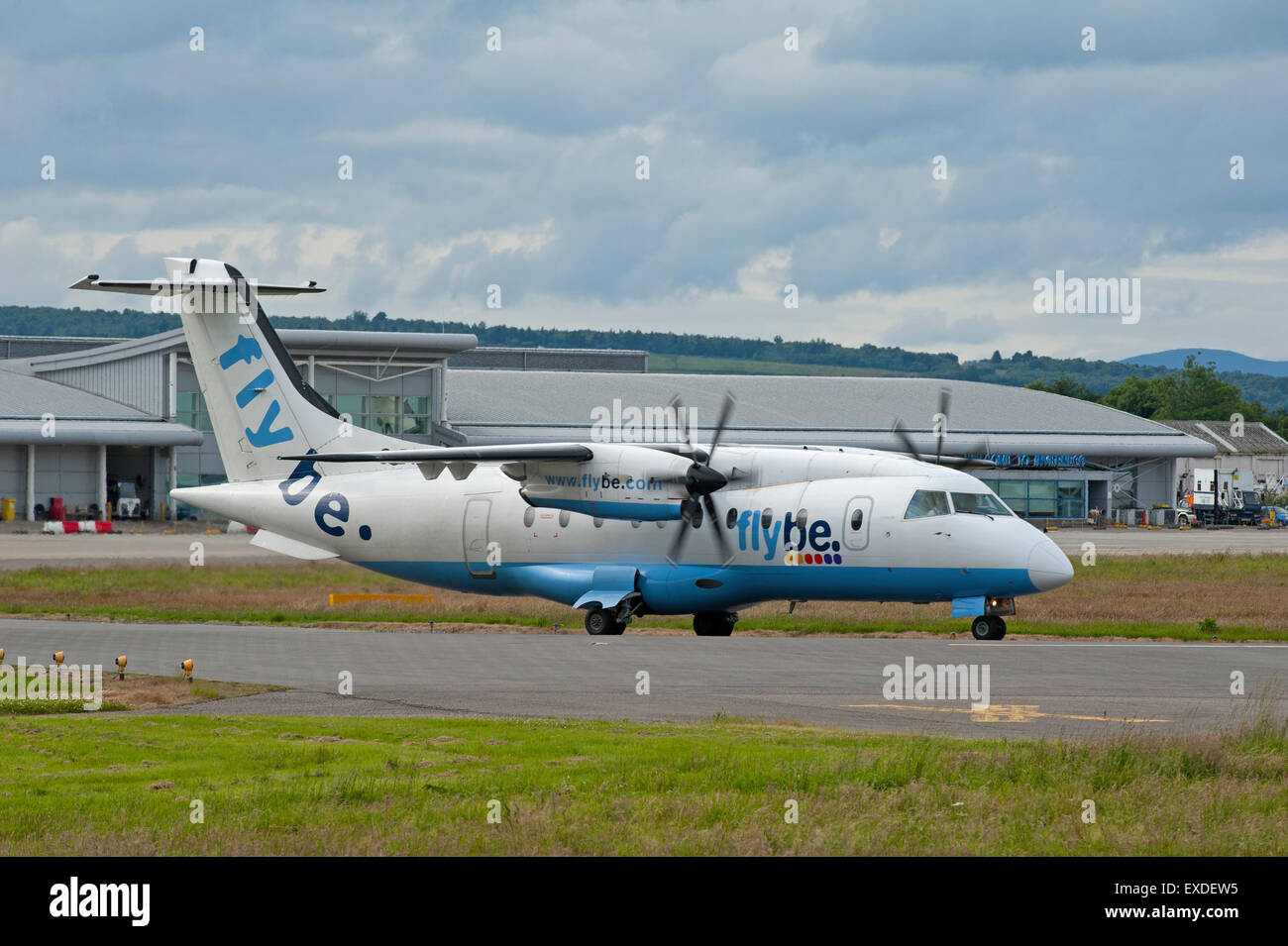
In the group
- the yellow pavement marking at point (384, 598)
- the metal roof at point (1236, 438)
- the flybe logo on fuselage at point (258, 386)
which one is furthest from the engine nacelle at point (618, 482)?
the metal roof at point (1236, 438)

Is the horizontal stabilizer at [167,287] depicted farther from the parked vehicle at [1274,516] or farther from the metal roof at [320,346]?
the parked vehicle at [1274,516]

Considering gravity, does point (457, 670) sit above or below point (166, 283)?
below

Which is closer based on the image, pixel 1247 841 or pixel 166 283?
pixel 1247 841

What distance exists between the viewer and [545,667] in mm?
23906

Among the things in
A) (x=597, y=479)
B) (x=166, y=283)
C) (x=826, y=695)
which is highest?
(x=166, y=283)

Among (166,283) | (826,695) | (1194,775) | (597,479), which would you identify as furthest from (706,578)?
(1194,775)

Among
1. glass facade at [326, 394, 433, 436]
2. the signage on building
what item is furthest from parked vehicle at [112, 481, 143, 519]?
the signage on building

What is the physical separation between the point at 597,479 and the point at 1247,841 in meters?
20.9

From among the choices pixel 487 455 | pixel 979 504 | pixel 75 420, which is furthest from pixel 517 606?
pixel 75 420

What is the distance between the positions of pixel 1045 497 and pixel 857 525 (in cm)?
7596

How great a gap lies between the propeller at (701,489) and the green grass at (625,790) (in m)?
13.7

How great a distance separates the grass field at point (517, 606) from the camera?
3384cm
